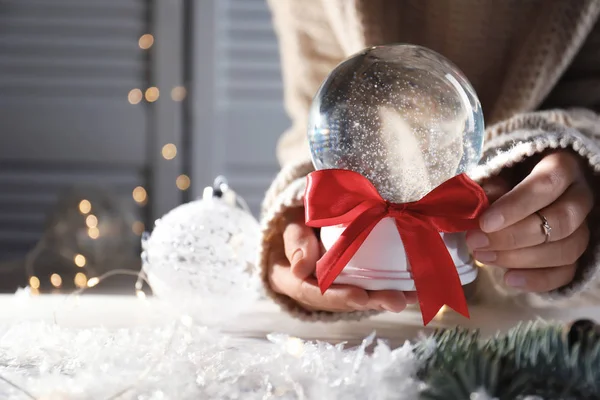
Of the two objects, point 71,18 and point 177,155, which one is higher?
point 71,18

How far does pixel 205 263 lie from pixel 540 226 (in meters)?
0.27

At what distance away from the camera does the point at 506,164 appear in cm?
47

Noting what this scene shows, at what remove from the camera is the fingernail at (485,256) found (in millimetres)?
458

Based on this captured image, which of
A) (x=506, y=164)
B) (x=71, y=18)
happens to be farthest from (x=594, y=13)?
(x=71, y=18)

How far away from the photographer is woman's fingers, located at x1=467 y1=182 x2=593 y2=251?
0.45m

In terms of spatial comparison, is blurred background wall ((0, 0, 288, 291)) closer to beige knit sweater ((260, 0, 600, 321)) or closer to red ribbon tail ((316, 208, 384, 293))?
beige knit sweater ((260, 0, 600, 321))

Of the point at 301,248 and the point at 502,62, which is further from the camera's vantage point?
the point at 502,62

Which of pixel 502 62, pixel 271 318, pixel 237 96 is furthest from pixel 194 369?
pixel 237 96

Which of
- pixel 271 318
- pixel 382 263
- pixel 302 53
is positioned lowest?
pixel 271 318

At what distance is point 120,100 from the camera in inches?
70.3

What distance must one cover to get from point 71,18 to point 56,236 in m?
0.73

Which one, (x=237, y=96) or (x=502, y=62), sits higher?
(x=502, y=62)

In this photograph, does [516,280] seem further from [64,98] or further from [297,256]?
[64,98]

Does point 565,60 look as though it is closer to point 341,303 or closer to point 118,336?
point 341,303
